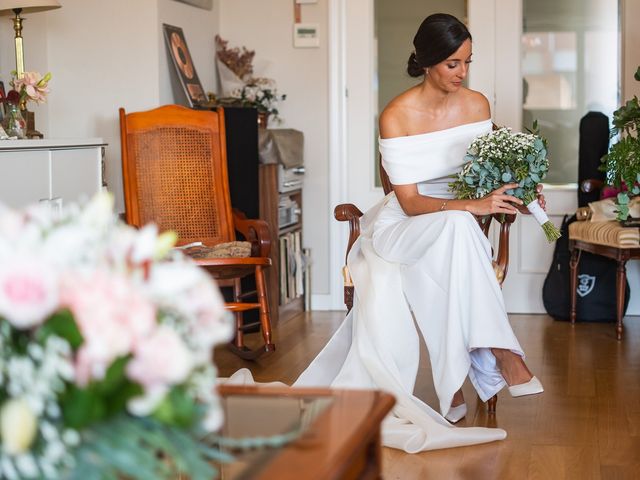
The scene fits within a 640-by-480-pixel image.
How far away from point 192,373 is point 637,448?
7.98 ft

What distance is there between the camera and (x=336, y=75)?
5969 mm

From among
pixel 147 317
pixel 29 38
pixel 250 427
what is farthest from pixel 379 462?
pixel 29 38

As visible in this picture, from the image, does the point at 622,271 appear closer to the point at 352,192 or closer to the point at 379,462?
the point at 352,192

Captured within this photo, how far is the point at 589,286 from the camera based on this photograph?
5625mm

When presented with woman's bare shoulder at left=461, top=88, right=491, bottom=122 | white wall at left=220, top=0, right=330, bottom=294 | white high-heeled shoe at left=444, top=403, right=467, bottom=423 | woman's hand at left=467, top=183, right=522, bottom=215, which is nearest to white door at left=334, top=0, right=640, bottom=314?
white wall at left=220, top=0, right=330, bottom=294

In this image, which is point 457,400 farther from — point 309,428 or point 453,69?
point 309,428

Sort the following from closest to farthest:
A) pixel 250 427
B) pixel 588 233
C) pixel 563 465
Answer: pixel 250 427, pixel 563 465, pixel 588 233

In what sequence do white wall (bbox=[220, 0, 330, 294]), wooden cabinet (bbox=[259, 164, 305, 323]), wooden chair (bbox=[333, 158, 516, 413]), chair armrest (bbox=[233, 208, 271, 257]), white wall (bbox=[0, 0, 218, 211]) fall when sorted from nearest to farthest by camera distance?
wooden chair (bbox=[333, 158, 516, 413]), chair armrest (bbox=[233, 208, 271, 257]), white wall (bbox=[0, 0, 218, 211]), wooden cabinet (bbox=[259, 164, 305, 323]), white wall (bbox=[220, 0, 330, 294])

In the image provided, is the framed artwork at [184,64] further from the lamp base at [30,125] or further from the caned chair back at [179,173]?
the lamp base at [30,125]

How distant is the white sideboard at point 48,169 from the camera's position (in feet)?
11.6

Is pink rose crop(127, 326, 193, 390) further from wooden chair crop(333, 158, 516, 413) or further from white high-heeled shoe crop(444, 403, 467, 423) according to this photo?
wooden chair crop(333, 158, 516, 413)

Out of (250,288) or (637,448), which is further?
(250,288)

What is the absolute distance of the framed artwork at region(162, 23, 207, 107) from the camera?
16.9 feet

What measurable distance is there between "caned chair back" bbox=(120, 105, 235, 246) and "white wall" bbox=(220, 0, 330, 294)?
1.19 m
